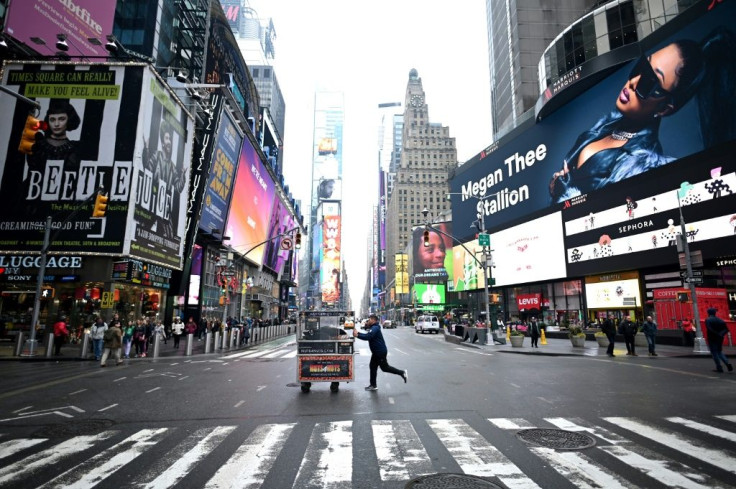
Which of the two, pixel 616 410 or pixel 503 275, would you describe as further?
pixel 503 275

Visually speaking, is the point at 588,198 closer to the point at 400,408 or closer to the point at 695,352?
the point at 695,352

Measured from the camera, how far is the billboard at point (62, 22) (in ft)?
88.0

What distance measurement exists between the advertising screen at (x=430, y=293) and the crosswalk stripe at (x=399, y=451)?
104715 millimetres

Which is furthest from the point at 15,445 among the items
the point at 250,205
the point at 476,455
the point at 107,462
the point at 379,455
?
the point at 250,205

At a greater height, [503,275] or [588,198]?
[588,198]

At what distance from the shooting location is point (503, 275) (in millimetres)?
56688

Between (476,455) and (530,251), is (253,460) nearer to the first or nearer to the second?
(476,455)

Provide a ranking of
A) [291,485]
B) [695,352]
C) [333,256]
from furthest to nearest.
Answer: [333,256] → [695,352] → [291,485]

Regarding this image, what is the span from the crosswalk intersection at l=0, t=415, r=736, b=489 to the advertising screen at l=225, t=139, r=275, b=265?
36.1 m

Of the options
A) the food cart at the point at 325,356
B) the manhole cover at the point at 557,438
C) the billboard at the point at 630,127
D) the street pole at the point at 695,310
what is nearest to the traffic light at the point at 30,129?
the food cart at the point at 325,356

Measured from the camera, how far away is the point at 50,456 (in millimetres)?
5371

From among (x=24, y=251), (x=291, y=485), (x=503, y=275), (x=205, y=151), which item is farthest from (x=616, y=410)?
(x=503, y=275)

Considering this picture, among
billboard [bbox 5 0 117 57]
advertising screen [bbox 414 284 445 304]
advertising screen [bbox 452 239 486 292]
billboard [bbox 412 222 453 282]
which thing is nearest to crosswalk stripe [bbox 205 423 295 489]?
billboard [bbox 5 0 117 57]

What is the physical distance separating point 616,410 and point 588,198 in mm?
37683
